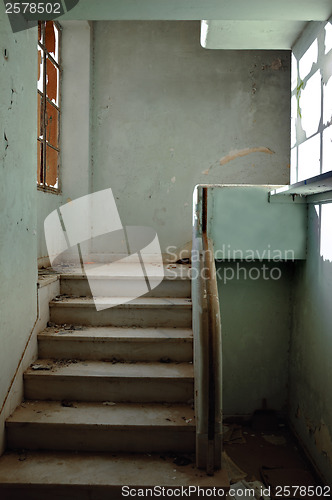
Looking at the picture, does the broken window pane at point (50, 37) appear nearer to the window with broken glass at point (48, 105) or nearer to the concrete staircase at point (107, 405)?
the window with broken glass at point (48, 105)

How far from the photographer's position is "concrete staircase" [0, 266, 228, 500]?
2416mm

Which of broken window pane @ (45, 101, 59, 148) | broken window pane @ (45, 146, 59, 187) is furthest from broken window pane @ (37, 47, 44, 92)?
broken window pane @ (45, 146, 59, 187)

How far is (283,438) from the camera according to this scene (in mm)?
4133

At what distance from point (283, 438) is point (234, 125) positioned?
12.5 ft

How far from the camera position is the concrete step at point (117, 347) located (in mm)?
3209

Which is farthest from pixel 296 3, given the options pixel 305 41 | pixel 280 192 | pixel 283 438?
pixel 283 438

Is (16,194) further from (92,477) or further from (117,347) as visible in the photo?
(92,477)

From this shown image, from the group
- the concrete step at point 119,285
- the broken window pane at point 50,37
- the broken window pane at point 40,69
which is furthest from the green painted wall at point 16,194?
the broken window pane at point 50,37

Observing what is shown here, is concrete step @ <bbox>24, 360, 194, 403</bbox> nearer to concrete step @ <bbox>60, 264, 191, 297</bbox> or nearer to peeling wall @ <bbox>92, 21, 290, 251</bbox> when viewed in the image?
concrete step @ <bbox>60, 264, 191, 297</bbox>

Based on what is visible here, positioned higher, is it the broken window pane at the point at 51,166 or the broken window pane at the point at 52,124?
the broken window pane at the point at 52,124

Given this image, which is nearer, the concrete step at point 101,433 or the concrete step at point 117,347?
the concrete step at point 101,433

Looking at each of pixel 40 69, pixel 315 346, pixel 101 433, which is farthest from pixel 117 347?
pixel 40 69

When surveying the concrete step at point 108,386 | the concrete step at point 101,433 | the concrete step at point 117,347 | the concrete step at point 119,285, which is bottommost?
the concrete step at point 101,433

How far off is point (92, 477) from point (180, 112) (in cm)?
436
